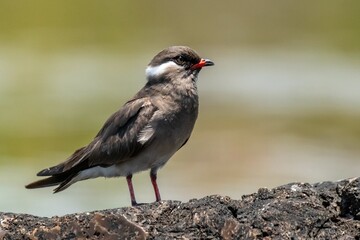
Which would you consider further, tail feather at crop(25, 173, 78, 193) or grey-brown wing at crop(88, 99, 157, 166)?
tail feather at crop(25, 173, 78, 193)

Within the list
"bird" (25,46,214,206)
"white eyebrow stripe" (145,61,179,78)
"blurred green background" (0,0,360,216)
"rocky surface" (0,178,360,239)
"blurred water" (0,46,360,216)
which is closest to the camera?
"rocky surface" (0,178,360,239)

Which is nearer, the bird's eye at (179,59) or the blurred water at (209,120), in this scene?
the bird's eye at (179,59)

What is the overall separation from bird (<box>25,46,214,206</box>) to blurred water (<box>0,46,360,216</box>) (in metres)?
6.01

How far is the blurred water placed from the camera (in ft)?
72.4

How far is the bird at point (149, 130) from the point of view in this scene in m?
12.8

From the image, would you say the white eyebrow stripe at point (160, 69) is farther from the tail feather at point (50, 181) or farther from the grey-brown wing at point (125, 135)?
the tail feather at point (50, 181)

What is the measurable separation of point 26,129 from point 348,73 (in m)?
10.4

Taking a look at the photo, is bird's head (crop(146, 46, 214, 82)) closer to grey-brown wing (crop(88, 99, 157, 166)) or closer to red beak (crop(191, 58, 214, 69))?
red beak (crop(191, 58, 214, 69))

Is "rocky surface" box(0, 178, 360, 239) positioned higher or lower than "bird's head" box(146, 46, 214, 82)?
lower

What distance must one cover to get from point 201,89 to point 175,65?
65.2 feet

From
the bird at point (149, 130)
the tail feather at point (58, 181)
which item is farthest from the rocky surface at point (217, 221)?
the tail feather at point (58, 181)

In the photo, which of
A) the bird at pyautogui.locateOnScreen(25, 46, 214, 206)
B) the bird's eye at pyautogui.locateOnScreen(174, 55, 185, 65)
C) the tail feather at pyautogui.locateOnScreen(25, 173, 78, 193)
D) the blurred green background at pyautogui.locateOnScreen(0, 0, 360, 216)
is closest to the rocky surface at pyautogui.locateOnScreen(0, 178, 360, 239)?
the bird at pyautogui.locateOnScreen(25, 46, 214, 206)

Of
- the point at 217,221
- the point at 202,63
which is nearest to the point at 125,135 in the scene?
the point at 202,63

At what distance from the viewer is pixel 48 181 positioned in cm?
1320
